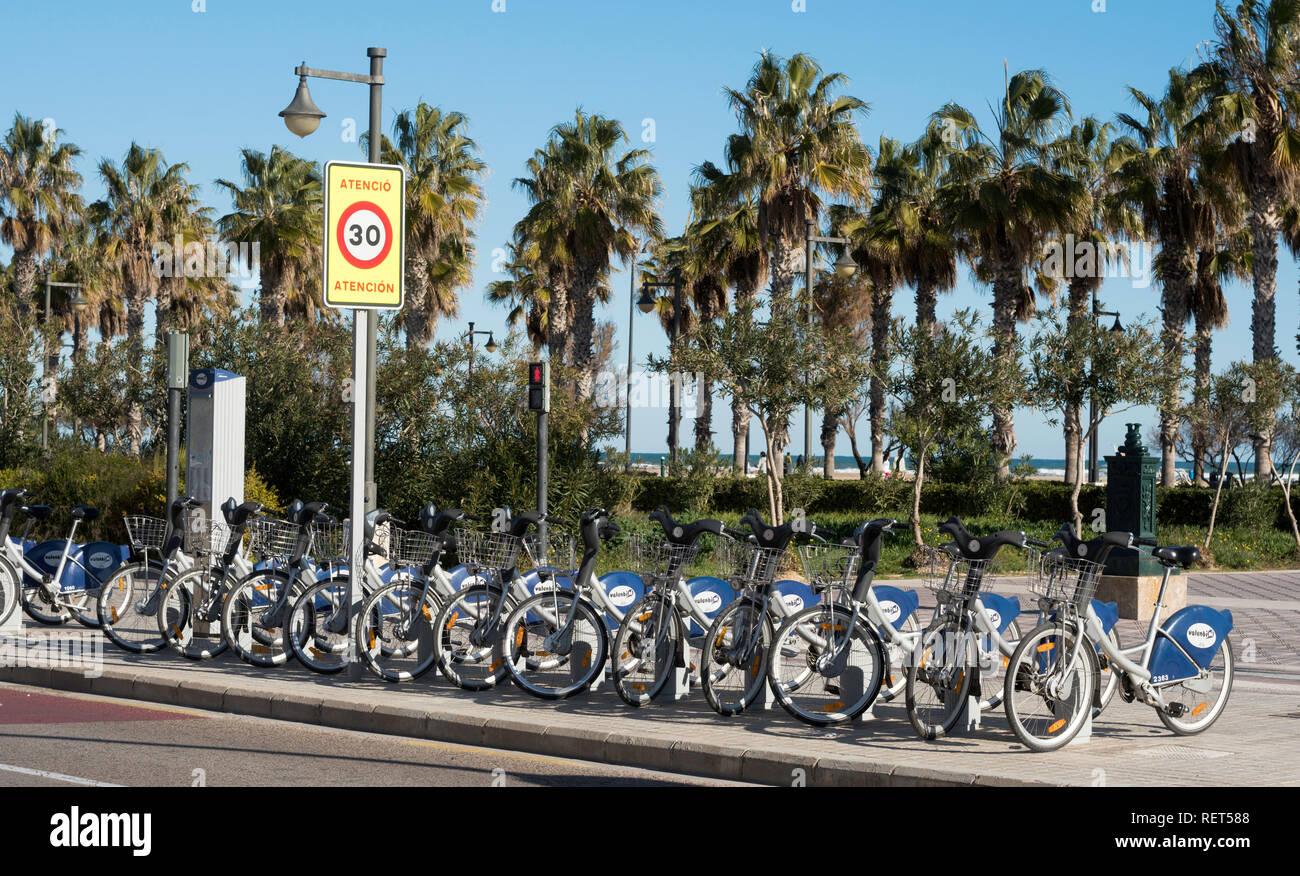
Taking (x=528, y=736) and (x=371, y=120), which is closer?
(x=528, y=736)

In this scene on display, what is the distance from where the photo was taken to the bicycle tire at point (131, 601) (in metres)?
11.0

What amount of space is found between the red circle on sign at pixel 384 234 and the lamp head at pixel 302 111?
11.7 ft

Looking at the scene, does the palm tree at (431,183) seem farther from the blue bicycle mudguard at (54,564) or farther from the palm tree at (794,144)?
the blue bicycle mudguard at (54,564)

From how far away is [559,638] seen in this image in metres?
8.96

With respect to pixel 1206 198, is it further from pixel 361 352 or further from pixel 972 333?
pixel 361 352

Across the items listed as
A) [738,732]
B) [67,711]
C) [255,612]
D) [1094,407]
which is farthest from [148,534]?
[1094,407]

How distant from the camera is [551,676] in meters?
9.54

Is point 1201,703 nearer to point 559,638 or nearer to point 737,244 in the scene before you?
point 559,638

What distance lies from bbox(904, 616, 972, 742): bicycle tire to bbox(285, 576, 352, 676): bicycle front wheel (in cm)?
432

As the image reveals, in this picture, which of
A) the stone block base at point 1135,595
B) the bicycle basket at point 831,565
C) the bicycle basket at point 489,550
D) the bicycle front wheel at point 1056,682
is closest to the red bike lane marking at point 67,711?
the bicycle basket at point 489,550

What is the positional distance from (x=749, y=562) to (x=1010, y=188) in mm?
21802

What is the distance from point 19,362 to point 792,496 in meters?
16.9
